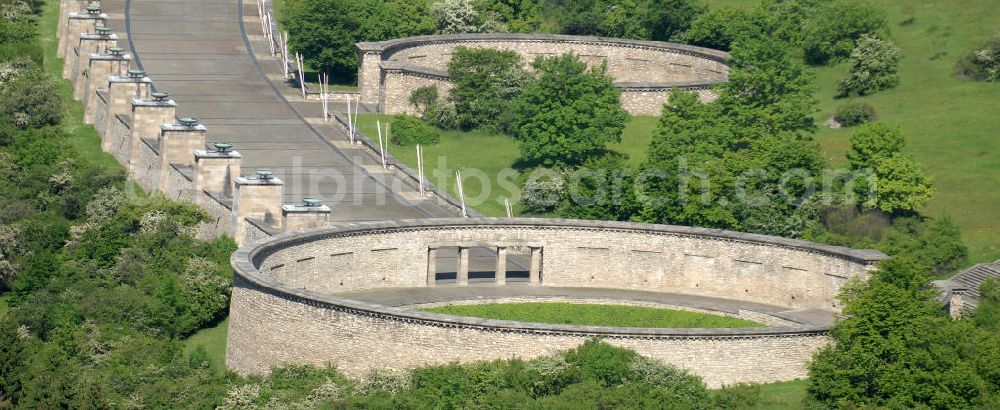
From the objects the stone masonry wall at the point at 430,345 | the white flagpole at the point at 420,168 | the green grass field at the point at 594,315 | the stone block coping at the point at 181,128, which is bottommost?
the green grass field at the point at 594,315

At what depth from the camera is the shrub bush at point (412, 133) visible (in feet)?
472

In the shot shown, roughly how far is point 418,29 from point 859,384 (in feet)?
230

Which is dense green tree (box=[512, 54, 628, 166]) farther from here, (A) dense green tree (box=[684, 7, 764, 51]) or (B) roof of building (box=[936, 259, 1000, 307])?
(B) roof of building (box=[936, 259, 1000, 307])

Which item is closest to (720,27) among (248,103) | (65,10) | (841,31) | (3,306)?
(841,31)

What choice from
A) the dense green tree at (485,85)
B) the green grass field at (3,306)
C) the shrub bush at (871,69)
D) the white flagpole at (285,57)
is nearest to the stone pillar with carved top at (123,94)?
the white flagpole at (285,57)

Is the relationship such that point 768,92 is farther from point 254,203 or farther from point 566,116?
point 254,203

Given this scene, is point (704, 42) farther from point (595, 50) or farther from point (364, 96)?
point (364, 96)

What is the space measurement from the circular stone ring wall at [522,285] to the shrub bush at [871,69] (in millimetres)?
34120

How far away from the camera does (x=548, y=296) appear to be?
389ft

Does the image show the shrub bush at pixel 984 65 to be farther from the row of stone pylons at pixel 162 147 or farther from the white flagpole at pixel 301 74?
the row of stone pylons at pixel 162 147

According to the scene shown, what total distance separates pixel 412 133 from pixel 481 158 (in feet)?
17.9

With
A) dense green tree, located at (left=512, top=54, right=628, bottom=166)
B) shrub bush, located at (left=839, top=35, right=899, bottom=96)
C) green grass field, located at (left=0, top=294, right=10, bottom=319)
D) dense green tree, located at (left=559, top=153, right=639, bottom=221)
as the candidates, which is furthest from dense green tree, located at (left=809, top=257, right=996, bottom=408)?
shrub bush, located at (left=839, top=35, right=899, bottom=96)

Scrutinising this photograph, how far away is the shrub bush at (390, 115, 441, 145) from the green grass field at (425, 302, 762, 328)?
2856cm

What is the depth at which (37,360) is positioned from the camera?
4195 inches
